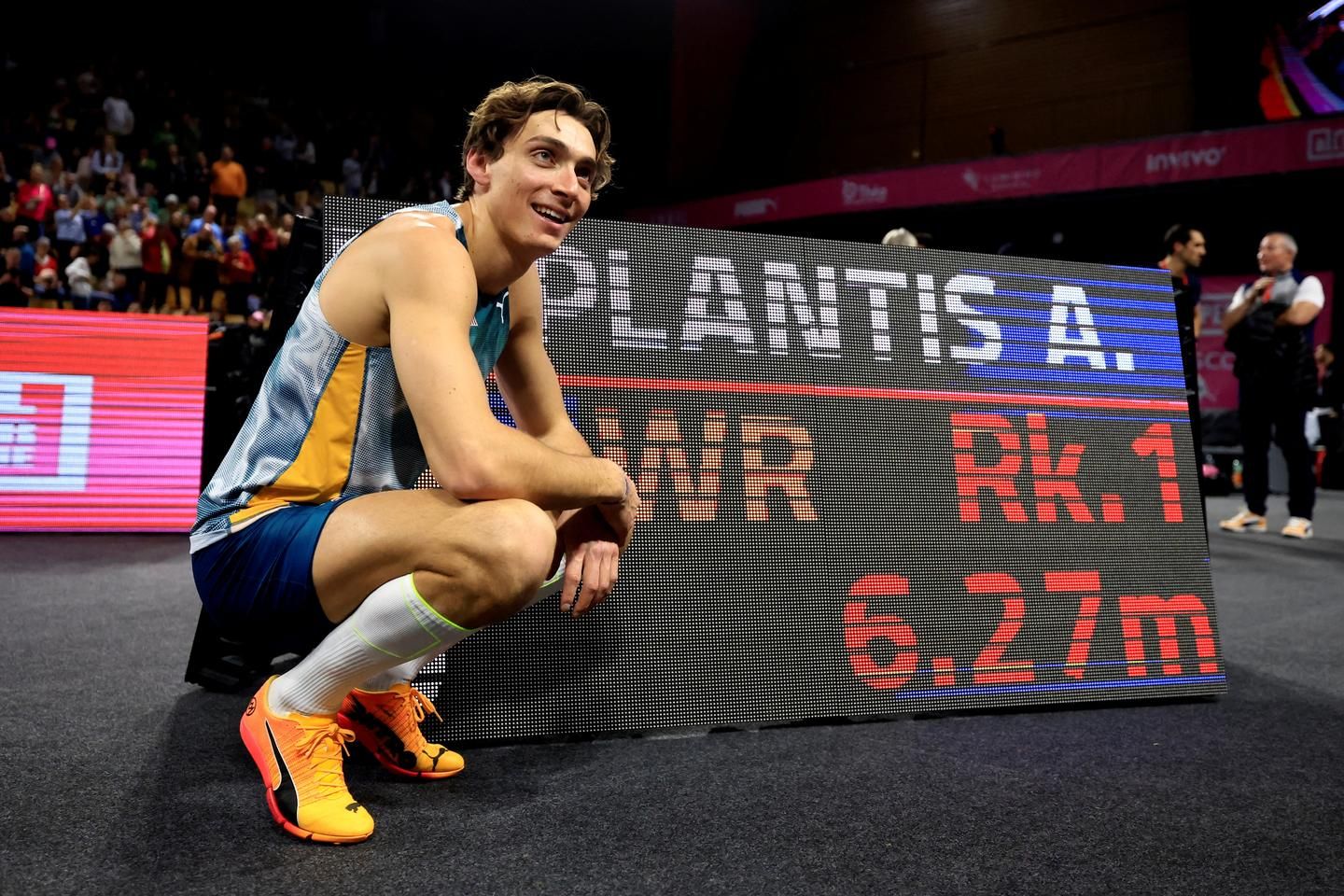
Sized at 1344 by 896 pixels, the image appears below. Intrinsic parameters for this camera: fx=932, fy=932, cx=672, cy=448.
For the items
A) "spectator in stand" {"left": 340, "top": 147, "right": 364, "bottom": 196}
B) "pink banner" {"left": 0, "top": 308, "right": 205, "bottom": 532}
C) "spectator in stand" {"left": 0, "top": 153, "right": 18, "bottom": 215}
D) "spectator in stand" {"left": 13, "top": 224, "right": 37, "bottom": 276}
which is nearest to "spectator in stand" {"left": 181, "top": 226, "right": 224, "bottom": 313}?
"spectator in stand" {"left": 13, "top": 224, "right": 37, "bottom": 276}

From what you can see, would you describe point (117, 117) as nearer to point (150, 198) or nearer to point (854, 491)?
point (150, 198)

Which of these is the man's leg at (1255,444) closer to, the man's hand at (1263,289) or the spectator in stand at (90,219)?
the man's hand at (1263,289)

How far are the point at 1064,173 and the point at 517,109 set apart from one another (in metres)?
10.7

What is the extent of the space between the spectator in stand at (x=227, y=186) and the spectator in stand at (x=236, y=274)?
1.36 m

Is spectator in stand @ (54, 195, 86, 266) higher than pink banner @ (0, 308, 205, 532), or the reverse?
spectator in stand @ (54, 195, 86, 266)

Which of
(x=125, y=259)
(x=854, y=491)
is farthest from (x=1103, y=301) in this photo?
(x=125, y=259)

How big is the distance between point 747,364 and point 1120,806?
1192mm

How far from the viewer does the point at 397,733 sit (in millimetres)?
1722

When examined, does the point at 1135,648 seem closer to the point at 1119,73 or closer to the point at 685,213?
the point at 1119,73

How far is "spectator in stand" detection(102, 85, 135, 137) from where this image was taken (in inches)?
441

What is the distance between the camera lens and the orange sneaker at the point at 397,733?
1.71 meters

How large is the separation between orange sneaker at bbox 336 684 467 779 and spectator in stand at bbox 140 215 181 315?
8.94 metres

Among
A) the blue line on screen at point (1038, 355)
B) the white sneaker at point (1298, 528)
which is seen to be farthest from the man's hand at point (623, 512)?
the white sneaker at point (1298, 528)

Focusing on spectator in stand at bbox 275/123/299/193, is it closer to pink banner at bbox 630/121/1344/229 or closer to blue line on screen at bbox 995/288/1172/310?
pink banner at bbox 630/121/1344/229
